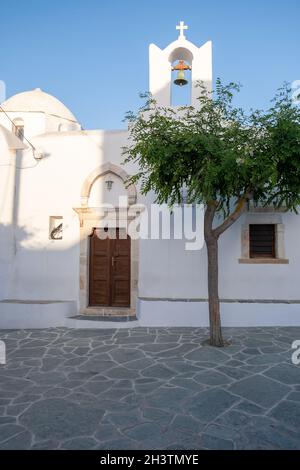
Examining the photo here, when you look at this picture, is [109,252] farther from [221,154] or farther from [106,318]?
[221,154]

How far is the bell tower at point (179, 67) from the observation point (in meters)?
8.13

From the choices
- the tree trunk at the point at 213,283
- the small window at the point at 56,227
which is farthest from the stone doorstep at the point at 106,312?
the tree trunk at the point at 213,283

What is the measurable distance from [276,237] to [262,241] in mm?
351

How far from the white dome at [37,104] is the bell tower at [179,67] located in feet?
24.6

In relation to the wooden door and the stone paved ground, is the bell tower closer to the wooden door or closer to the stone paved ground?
the wooden door

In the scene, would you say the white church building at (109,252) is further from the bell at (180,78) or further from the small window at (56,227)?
the bell at (180,78)

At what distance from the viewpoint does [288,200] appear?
6730 mm

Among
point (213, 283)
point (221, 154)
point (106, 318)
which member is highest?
point (221, 154)

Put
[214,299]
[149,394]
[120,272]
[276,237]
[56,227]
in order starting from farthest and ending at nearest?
1. [56,227]
2. [120,272]
3. [276,237]
4. [214,299]
5. [149,394]

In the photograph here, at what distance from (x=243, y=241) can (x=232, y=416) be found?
508 centimetres

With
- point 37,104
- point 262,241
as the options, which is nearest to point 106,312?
point 262,241

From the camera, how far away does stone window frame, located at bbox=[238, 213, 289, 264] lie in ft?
25.4

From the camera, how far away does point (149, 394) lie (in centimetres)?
394
